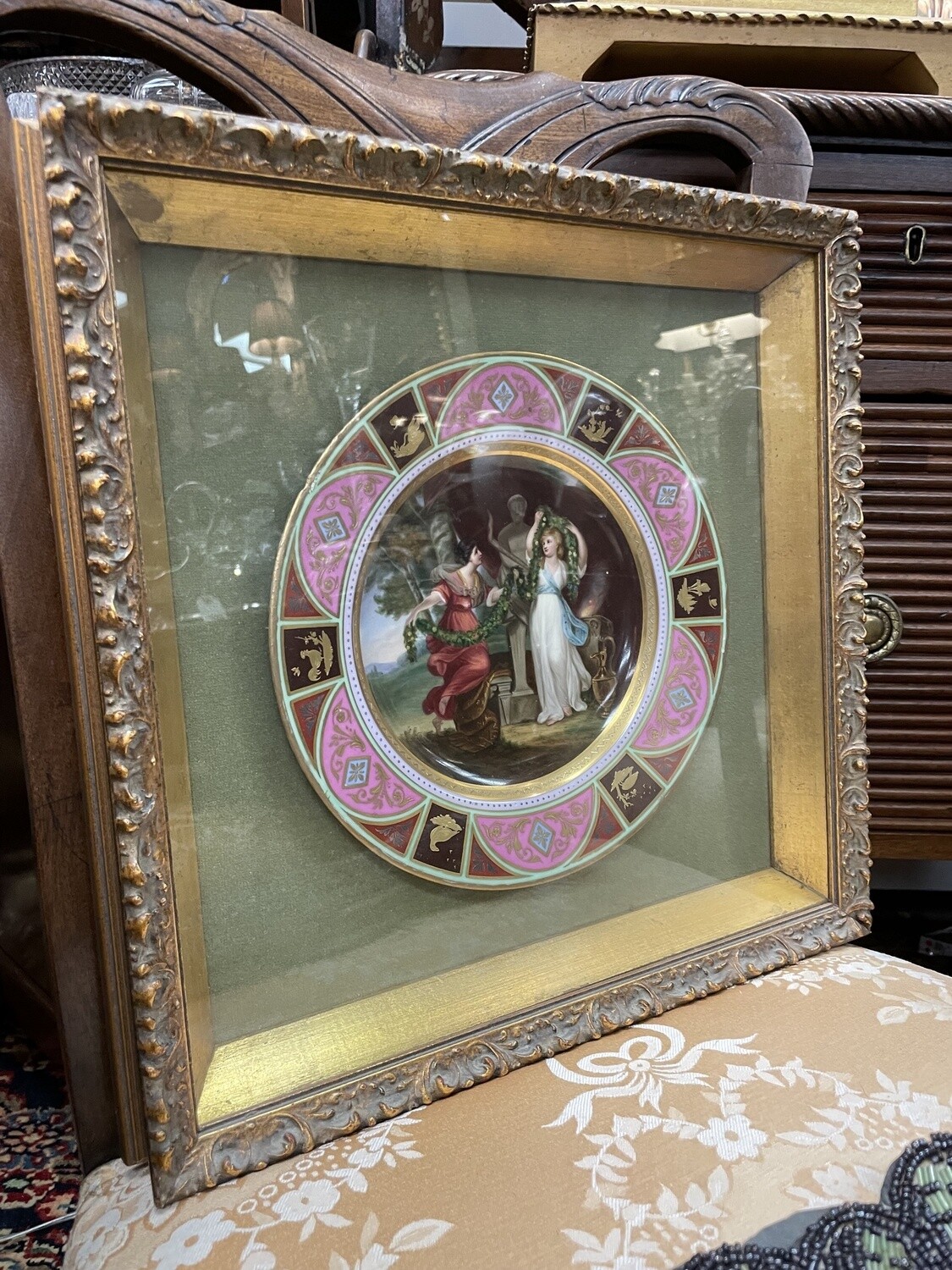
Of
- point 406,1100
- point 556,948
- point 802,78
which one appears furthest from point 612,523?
point 802,78

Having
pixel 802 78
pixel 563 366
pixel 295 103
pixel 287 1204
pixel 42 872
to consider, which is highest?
pixel 802 78

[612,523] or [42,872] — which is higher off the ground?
[612,523]

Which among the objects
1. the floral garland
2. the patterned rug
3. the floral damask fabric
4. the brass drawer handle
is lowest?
the patterned rug

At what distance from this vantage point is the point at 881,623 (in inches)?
34.5

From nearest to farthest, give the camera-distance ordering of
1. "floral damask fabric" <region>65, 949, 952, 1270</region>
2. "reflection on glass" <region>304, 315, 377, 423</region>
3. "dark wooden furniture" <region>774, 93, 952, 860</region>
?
"floral damask fabric" <region>65, 949, 952, 1270</region> → "reflection on glass" <region>304, 315, 377, 423</region> → "dark wooden furniture" <region>774, 93, 952, 860</region>

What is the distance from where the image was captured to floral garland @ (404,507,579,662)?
59 cm

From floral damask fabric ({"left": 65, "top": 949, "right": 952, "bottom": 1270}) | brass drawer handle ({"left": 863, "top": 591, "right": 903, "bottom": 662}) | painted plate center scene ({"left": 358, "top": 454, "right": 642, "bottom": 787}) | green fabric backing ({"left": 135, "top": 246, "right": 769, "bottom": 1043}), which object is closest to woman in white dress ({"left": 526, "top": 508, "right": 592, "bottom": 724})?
painted plate center scene ({"left": 358, "top": 454, "right": 642, "bottom": 787})

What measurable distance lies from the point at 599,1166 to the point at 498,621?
0.35 meters

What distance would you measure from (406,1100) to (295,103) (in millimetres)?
652

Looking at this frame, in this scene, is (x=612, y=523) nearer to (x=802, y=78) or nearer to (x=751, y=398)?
(x=751, y=398)

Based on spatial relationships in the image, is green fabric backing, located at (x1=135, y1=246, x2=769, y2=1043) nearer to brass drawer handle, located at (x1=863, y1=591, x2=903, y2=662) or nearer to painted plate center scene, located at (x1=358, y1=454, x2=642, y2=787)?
painted plate center scene, located at (x1=358, y1=454, x2=642, y2=787)

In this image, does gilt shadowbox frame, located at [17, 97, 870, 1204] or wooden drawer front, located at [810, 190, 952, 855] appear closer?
gilt shadowbox frame, located at [17, 97, 870, 1204]

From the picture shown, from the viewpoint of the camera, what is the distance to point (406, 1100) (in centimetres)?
53

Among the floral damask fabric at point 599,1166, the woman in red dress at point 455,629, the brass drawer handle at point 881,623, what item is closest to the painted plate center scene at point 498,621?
the woman in red dress at point 455,629
